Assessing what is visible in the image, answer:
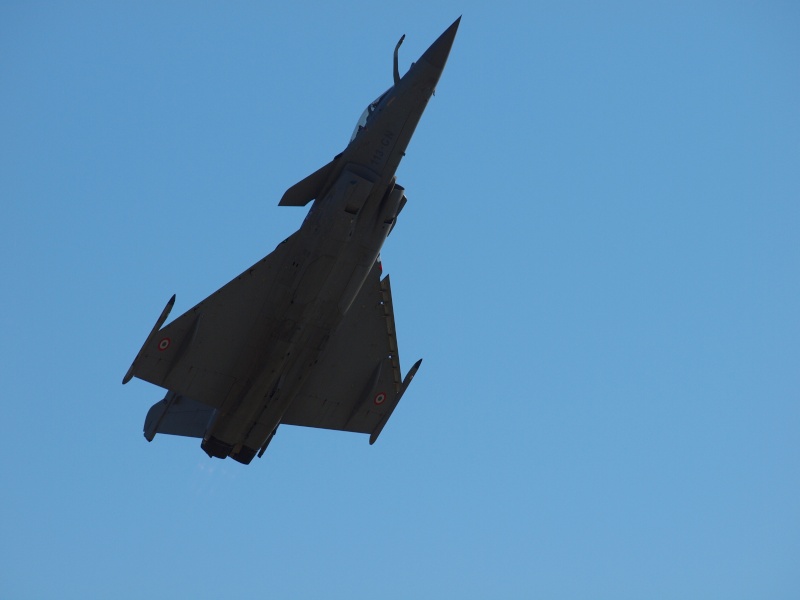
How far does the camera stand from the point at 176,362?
27.8 meters

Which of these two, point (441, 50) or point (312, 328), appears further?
point (312, 328)

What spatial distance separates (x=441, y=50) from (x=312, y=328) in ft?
24.4

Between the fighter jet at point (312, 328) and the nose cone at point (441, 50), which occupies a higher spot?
the nose cone at point (441, 50)

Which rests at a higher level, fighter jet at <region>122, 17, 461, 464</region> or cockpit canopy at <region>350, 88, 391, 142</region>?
cockpit canopy at <region>350, 88, 391, 142</region>

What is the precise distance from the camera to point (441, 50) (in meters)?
25.5

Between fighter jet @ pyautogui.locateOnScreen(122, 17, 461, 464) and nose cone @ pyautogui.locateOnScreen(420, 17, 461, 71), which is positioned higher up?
nose cone @ pyautogui.locateOnScreen(420, 17, 461, 71)

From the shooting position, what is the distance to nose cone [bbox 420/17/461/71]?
1005 inches

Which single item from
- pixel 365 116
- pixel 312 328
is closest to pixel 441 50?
pixel 365 116

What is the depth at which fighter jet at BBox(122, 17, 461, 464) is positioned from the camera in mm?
25656

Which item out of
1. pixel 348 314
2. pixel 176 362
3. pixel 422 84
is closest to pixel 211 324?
pixel 176 362

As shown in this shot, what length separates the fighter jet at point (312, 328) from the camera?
25656mm

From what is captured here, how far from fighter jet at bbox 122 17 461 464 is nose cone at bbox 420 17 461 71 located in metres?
0.03

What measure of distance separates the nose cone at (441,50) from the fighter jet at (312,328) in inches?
1.1

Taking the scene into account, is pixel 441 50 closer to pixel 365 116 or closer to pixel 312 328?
pixel 365 116
